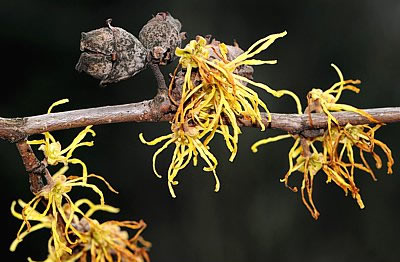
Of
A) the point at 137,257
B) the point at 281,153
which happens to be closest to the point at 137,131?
the point at 281,153

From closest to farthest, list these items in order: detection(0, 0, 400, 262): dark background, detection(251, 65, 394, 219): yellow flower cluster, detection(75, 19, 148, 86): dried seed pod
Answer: detection(75, 19, 148, 86): dried seed pod → detection(251, 65, 394, 219): yellow flower cluster → detection(0, 0, 400, 262): dark background

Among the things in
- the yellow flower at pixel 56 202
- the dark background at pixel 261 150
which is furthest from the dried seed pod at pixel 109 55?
the dark background at pixel 261 150

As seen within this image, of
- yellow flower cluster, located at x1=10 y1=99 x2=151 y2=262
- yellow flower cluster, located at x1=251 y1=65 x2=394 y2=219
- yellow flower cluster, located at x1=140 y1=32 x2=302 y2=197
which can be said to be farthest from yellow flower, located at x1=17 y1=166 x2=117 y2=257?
yellow flower cluster, located at x1=251 y1=65 x2=394 y2=219

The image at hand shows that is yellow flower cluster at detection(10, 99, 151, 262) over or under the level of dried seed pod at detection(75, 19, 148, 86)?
under

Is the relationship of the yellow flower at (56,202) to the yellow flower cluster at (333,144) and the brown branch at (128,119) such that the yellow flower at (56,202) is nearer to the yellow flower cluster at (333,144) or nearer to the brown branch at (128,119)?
the brown branch at (128,119)

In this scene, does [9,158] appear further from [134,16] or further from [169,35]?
[169,35]

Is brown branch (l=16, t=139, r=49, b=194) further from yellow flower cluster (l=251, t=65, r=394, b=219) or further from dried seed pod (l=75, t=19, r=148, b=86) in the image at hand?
yellow flower cluster (l=251, t=65, r=394, b=219)
